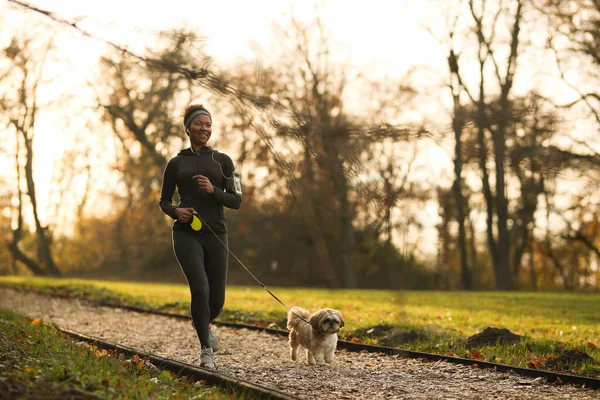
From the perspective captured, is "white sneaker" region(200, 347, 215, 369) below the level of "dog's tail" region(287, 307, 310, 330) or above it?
below

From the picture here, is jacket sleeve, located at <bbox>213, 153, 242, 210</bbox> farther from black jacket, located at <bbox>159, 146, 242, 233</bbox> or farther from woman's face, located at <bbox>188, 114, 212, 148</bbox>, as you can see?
woman's face, located at <bbox>188, 114, 212, 148</bbox>

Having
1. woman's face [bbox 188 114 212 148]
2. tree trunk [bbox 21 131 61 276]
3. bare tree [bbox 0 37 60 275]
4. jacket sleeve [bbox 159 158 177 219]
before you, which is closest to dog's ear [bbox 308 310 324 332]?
jacket sleeve [bbox 159 158 177 219]

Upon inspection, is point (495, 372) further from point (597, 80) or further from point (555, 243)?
point (555, 243)

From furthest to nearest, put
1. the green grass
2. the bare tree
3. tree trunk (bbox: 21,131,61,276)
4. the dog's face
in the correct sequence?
tree trunk (bbox: 21,131,61,276), the bare tree, the dog's face, the green grass

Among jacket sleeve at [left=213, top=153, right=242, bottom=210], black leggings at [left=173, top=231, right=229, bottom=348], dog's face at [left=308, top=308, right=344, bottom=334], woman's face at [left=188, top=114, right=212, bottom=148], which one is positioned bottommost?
dog's face at [left=308, top=308, right=344, bottom=334]

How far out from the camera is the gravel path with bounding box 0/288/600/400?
6.05 m

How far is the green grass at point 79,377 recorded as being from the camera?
493cm

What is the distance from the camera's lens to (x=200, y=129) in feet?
24.0

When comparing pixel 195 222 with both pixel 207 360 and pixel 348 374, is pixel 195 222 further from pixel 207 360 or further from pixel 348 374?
pixel 348 374

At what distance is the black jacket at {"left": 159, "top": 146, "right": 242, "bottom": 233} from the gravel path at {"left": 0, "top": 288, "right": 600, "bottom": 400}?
1515mm

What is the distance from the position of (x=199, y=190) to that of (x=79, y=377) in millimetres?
2412

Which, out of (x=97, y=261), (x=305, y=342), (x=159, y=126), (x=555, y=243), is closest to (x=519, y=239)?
(x=555, y=243)

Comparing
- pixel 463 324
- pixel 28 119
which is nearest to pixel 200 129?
pixel 463 324

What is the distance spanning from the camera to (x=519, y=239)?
4966 cm
